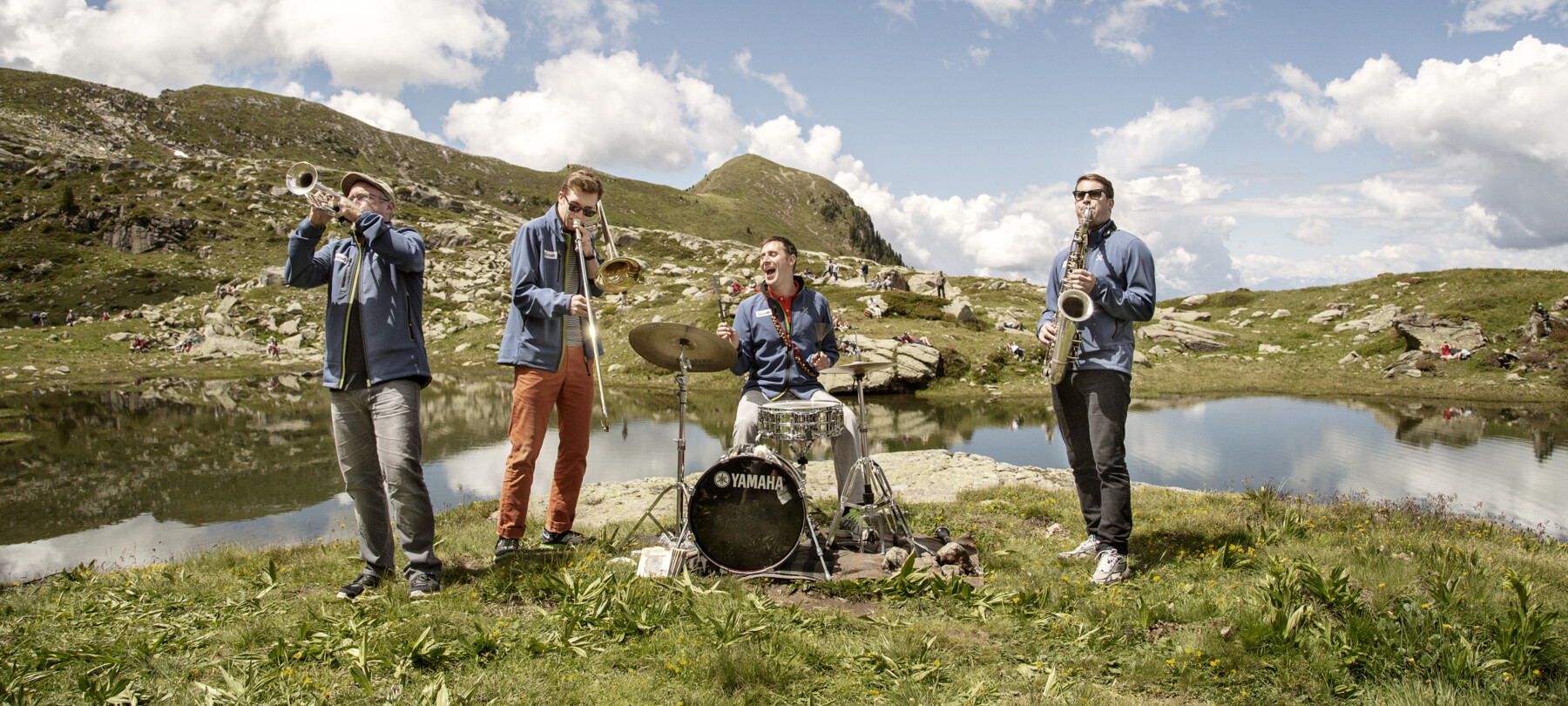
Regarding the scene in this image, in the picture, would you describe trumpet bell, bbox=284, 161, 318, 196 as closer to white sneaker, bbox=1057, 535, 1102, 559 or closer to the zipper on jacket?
the zipper on jacket

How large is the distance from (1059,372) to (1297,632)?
2.28 metres

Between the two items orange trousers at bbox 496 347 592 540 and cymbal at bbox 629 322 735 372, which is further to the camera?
orange trousers at bbox 496 347 592 540

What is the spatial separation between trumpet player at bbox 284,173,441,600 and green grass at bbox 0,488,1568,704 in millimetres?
427

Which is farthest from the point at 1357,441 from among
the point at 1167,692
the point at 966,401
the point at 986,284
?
the point at 986,284

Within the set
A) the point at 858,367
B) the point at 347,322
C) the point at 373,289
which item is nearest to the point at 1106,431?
the point at 858,367

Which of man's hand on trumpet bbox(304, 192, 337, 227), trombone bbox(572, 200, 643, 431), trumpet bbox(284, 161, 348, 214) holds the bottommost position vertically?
trombone bbox(572, 200, 643, 431)

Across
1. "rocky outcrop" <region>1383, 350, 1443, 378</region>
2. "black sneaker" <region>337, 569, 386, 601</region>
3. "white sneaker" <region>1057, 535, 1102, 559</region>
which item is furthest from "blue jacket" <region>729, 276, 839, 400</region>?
"rocky outcrop" <region>1383, 350, 1443, 378</region>

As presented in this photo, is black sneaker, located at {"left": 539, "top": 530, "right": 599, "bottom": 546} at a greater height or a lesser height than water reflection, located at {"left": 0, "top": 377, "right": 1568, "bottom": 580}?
greater

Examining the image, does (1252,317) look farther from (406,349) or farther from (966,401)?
(406,349)

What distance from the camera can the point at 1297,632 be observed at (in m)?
3.99

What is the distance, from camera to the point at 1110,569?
17.7 feet

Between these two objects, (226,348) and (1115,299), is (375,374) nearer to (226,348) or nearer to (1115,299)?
(1115,299)

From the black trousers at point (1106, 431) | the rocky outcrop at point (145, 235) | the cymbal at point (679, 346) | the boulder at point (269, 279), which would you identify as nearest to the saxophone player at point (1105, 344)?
the black trousers at point (1106, 431)

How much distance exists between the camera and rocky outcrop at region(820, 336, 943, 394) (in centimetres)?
2480
